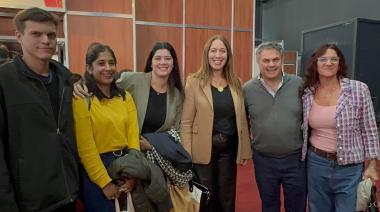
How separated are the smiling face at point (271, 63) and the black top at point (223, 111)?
0.30 m

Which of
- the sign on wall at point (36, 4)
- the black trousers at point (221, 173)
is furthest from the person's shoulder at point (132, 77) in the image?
the sign on wall at point (36, 4)

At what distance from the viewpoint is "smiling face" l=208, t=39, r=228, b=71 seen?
7.50ft

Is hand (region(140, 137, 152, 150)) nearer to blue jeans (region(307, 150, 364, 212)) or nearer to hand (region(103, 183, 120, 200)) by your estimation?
hand (region(103, 183, 120, 200))

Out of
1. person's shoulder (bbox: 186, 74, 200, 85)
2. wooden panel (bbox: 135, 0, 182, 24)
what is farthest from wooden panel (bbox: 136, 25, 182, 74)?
person's shoulder (bbox: 186, 74, 200, 85)

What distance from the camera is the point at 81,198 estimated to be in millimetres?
1885

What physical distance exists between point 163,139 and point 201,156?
353 millimetres

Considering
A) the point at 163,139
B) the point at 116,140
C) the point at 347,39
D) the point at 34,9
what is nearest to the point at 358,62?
the point at 347,39

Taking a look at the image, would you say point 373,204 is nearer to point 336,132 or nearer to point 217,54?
point 336,132

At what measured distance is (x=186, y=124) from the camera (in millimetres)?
2301

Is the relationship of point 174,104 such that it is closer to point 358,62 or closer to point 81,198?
point 81,198

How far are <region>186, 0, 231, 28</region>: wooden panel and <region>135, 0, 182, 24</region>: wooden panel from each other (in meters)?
0.19

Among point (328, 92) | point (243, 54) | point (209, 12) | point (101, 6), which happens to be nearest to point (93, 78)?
point (328, 92)

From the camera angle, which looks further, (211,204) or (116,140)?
(211,204)

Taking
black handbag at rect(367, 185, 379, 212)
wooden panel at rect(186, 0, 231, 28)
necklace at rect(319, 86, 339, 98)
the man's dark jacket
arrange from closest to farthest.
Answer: the man's dark jacket, black handbag at rect(367, 185, 379, 212), necklace at rect(319, 86, 339, 98), wooden panel at rect(186, 0, 231, 28)
